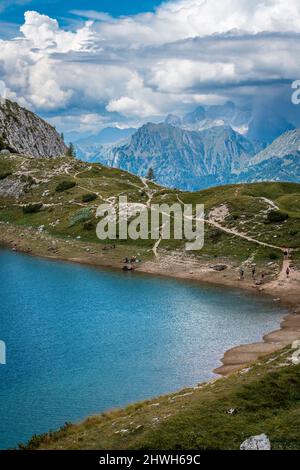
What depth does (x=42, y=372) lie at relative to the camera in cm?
6469

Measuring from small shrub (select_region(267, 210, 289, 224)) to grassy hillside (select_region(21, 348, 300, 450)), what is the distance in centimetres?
9246

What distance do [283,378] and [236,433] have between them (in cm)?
1076

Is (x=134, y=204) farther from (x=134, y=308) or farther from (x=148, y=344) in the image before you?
(x=148, y=344)

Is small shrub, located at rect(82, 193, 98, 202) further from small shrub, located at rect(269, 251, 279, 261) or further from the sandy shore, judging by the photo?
small shrub, located at rect(269, 251, 279, 261)

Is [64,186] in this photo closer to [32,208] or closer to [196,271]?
[32,208]

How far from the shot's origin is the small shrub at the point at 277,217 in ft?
464

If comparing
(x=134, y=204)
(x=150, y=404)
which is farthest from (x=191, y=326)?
(x=134, y=204)

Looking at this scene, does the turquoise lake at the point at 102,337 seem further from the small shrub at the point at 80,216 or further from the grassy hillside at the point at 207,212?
the small shrub at the point at 80,216

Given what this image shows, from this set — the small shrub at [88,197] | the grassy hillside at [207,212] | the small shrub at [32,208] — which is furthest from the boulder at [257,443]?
the small shrub at [32,208]

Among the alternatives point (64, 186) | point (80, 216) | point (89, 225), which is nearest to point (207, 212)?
point (89, 225)

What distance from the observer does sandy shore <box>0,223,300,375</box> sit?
248 ft

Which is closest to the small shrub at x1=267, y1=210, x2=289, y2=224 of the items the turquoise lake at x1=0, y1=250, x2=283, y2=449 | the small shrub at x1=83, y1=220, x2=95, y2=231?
the turquoise lake at x1=0, y1=250, x2=283, y2=449

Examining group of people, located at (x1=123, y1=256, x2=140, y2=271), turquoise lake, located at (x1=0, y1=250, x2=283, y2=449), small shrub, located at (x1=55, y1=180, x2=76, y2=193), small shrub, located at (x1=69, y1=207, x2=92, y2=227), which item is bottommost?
turquoise lake, located at (x1=0, y1=250, x2=283, y2=449)

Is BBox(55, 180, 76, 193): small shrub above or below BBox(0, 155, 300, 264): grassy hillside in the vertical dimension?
above
